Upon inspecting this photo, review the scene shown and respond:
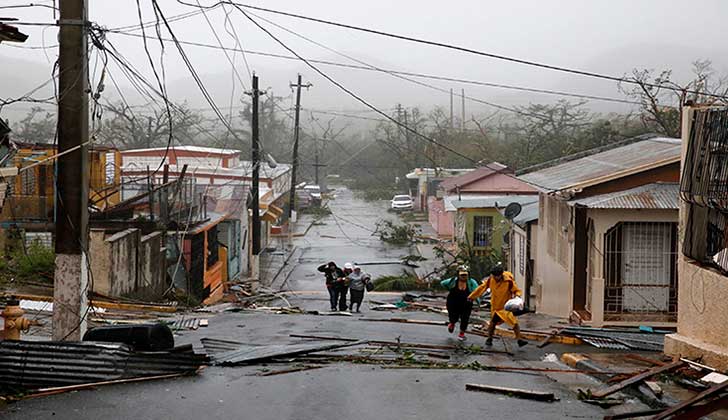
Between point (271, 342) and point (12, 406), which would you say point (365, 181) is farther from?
point (12, 406)

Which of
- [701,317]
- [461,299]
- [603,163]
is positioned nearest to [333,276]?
[603,163]

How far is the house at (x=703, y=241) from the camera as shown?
12.2 m

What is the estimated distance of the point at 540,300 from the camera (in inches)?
1088

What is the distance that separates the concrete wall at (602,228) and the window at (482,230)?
20570 millimetres

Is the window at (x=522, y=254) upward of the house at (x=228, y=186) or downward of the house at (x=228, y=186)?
downward

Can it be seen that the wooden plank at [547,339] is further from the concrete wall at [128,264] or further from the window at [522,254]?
the window at [522,254]

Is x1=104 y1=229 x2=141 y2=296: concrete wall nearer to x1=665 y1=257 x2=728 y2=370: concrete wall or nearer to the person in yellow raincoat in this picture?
the person in yellow raincoat

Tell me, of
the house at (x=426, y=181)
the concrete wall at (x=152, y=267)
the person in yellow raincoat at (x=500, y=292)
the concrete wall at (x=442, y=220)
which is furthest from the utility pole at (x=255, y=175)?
the house at (x=426, y=181)

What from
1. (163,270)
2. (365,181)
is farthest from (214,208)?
(365,181)

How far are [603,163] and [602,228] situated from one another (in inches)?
198

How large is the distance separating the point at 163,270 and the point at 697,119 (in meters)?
18.2

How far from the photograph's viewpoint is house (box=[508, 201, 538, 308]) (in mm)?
29453

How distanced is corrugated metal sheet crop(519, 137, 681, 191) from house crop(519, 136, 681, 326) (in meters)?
0.09

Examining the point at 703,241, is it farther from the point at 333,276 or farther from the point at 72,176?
the point at 333,276
